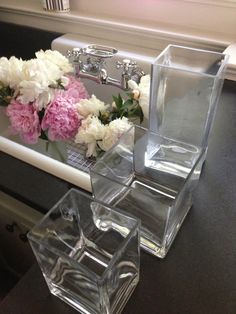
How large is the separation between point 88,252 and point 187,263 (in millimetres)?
155

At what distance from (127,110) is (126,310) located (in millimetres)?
425

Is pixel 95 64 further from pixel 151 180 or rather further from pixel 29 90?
pixel 151 180

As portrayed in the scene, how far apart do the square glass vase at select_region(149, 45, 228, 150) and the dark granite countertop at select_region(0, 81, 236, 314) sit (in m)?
0.09

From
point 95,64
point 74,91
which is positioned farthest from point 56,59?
point 95,64

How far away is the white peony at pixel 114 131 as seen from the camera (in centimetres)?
60

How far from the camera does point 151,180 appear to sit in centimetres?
57

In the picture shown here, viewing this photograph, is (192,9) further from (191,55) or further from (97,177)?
(97,177)

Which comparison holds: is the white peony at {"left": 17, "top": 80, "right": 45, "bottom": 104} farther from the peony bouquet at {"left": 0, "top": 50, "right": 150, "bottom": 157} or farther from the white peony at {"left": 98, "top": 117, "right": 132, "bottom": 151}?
the white peony at {"left": 98, "top": 117, "right": 132, "bottom": 151}

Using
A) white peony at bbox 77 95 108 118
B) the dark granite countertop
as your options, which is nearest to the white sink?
the dark granite countertop

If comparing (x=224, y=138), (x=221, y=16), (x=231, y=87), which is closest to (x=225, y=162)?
(x=224, y=138)

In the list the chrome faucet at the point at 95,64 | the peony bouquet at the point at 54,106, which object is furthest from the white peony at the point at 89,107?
the chrome faucet at the point at 95,64

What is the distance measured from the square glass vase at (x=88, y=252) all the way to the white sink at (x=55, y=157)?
0.11 m

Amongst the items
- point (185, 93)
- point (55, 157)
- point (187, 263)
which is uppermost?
point (185, 93)

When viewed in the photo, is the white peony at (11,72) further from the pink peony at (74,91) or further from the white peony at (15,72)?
A: the pink peony at (74,91)
